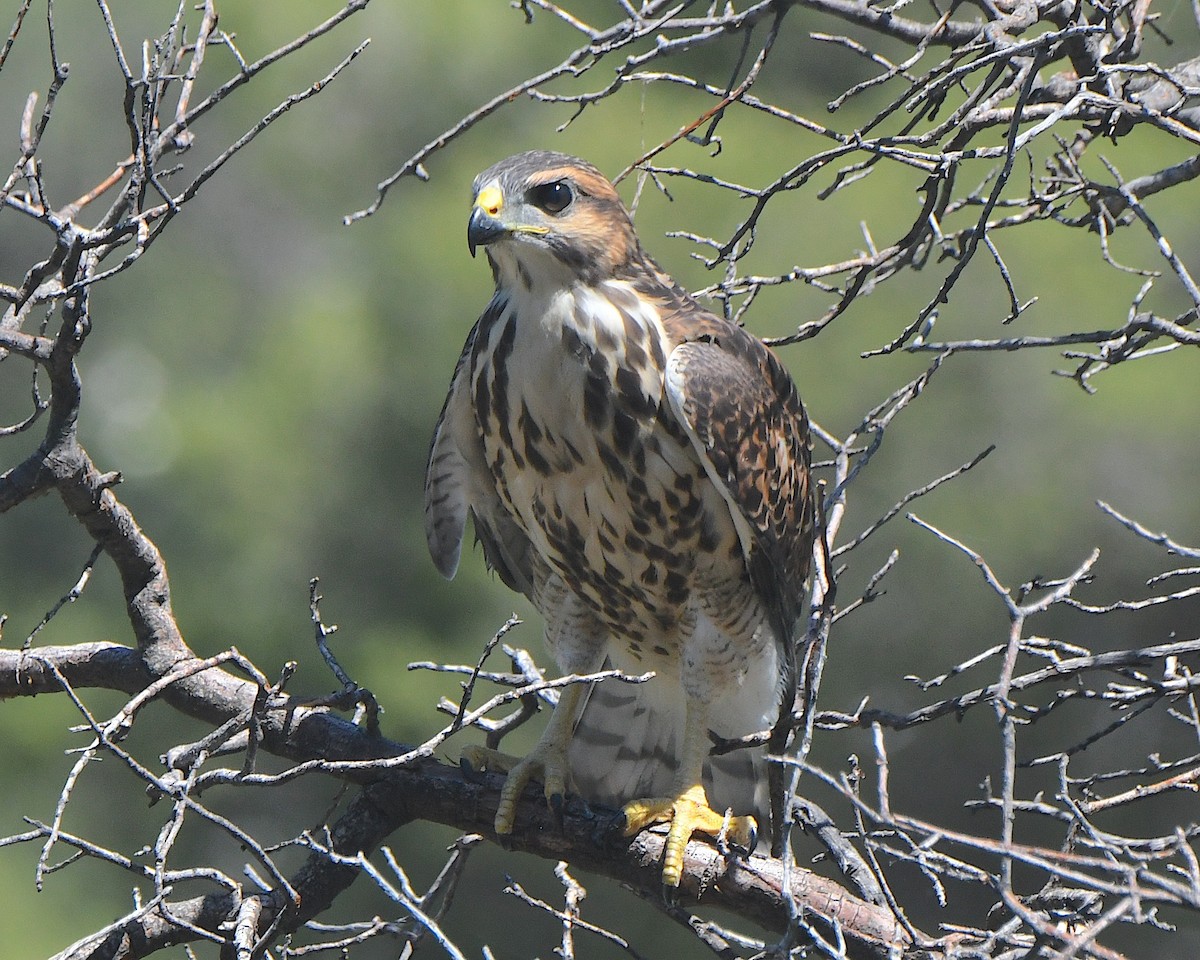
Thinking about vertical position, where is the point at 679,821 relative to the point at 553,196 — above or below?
below

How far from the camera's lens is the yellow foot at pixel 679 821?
268 centimetres

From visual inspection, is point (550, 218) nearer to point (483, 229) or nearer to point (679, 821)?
point (483, 229)

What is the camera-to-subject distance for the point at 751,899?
2.57 metres

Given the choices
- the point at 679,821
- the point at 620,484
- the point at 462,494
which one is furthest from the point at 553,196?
the point at 679,821

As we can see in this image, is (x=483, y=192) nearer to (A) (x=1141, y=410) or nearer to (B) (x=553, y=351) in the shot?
(B) (x=553, y=351)

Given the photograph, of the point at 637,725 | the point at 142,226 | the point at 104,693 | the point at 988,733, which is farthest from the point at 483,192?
the point at 104,693

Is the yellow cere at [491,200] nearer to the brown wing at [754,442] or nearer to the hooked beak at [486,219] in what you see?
the hooked beak at [486,219]

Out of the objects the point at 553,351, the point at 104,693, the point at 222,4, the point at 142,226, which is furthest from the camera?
the point at 222,4

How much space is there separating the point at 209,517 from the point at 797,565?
697 cm

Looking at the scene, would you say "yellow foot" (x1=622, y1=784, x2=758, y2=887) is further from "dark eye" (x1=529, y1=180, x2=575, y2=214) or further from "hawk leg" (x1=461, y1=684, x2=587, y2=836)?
"dark eye" (x1=529, y1=180, x2=575, y2=214)

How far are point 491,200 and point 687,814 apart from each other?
1.28 m

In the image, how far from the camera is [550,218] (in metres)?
2.75

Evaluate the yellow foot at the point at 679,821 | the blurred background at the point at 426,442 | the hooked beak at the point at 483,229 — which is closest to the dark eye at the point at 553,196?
the hooked beak at the point at 483,229

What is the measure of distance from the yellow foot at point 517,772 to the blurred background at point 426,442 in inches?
194
